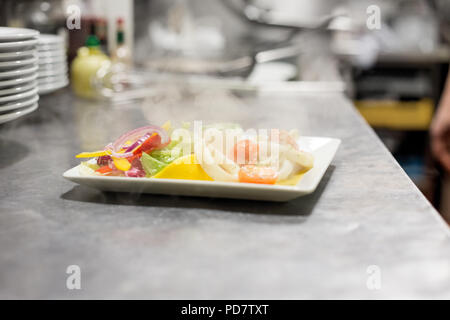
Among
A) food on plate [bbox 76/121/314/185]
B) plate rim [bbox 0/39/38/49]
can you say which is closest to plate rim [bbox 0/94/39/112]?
plate rim [bbox 0/39/38/49]

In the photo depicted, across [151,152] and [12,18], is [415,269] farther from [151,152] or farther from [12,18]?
[12,18]

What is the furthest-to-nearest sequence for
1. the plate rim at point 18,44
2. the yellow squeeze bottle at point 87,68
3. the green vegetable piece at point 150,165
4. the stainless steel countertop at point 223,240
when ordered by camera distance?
1. the yellow squeeze bottle at point 87,68
2. the plate rim at point 18,44
3. the green vegetable piece at point 150,165
4. the stainless steel countertop at point 223,240

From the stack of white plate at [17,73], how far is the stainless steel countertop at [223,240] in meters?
0.11

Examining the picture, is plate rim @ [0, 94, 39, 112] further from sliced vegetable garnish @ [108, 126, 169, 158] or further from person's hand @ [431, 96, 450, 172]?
person's hand @ [431, 96, 450, 172]

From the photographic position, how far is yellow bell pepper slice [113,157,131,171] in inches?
31.1

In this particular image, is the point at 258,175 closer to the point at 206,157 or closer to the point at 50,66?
the point at 206,157

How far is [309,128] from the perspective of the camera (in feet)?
4.46

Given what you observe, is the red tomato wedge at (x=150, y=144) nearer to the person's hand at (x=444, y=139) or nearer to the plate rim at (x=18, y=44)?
the plate rim at (x=18, y=44)

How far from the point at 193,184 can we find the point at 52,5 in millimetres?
1841

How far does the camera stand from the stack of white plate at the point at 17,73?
100 centimetres

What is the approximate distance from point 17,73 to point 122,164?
369mm

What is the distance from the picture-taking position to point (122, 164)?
0.80m

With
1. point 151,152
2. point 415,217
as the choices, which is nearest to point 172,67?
point 151,152

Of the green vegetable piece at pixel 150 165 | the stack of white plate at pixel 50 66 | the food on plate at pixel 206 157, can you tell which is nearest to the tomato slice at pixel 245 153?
the food on plate at pixel 206 157
